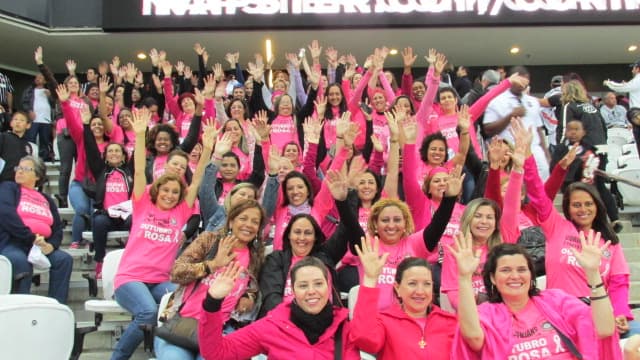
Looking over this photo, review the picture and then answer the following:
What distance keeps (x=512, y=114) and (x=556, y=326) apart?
11.0ft

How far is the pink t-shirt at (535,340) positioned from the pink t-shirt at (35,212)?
3.69 metres

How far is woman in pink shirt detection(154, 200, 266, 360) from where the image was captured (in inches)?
124

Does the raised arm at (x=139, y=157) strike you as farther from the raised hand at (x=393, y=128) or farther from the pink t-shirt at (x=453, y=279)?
the pink t-shirt at (x=453, y=279)

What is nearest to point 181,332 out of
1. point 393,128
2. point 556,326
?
point 556,326

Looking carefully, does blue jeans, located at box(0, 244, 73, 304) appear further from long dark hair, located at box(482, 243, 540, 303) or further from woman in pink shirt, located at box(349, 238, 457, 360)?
long dark hair, located at box(482, 243, 540, 303)

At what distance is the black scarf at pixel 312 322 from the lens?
275 centimetres

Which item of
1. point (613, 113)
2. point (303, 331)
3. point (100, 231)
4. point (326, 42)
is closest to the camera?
point (303, 331)

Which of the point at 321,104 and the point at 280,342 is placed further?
the point at 321,104

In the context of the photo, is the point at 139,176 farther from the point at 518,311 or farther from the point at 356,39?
the point at 356,39

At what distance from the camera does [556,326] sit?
8.30 feet

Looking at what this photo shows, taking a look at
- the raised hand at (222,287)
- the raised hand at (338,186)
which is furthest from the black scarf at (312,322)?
the raised hand at (338,186)

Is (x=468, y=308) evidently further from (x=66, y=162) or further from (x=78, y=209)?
(x=66, y=162)

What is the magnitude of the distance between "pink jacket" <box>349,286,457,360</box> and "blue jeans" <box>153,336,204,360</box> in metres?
0.94

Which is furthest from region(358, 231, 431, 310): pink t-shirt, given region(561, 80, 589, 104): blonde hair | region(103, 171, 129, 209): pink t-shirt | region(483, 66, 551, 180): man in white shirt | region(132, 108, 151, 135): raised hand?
region(561, 80, 589, 104): blonde hair
